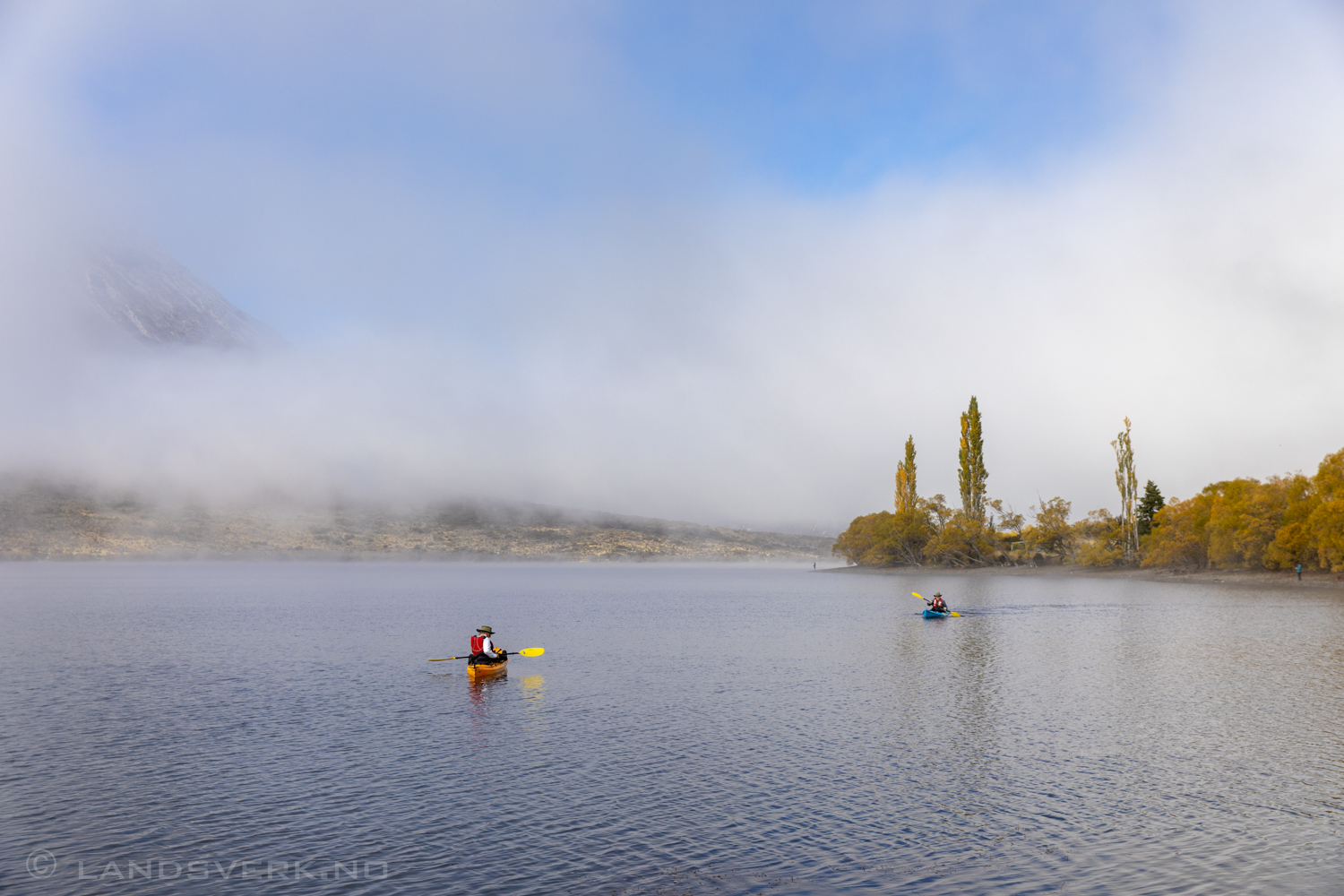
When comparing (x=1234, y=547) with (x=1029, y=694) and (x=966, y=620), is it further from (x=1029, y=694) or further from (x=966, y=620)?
(x=1029, y=694)

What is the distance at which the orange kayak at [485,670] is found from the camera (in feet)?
143

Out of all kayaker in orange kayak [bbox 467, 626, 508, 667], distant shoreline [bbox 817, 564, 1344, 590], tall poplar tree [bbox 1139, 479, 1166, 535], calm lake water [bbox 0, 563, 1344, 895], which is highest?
tall poplar tree [bbox 1139, 479, 1166, 535]

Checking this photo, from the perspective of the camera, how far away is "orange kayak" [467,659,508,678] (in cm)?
4372

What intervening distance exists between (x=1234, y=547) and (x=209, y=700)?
145 meters

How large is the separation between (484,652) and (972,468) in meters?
167

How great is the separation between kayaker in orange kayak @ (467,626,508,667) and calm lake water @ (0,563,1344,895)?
1775 millimetres

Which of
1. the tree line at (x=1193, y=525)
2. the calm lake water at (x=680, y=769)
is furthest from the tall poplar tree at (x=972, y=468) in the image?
the calm lake water at (x=680, y=769)

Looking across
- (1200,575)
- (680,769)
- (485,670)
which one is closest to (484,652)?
(485,670)

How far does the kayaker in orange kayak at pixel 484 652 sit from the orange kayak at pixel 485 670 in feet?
0.55

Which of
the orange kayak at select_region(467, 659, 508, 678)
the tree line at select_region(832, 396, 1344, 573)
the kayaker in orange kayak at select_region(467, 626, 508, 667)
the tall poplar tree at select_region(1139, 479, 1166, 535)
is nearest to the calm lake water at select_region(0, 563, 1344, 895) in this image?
the kayaker in orange kayak at select_region(467, 626, 508, 667)

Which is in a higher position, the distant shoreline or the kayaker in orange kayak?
the distant shoreline

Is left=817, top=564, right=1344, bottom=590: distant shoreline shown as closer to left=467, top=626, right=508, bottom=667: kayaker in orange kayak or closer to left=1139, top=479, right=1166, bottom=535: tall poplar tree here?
left=1139, top=479, right=1166, bottom=535: tall poplar tree

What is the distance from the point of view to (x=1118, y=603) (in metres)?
98.2

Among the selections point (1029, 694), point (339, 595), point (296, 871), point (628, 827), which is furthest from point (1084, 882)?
point (339, 595)
